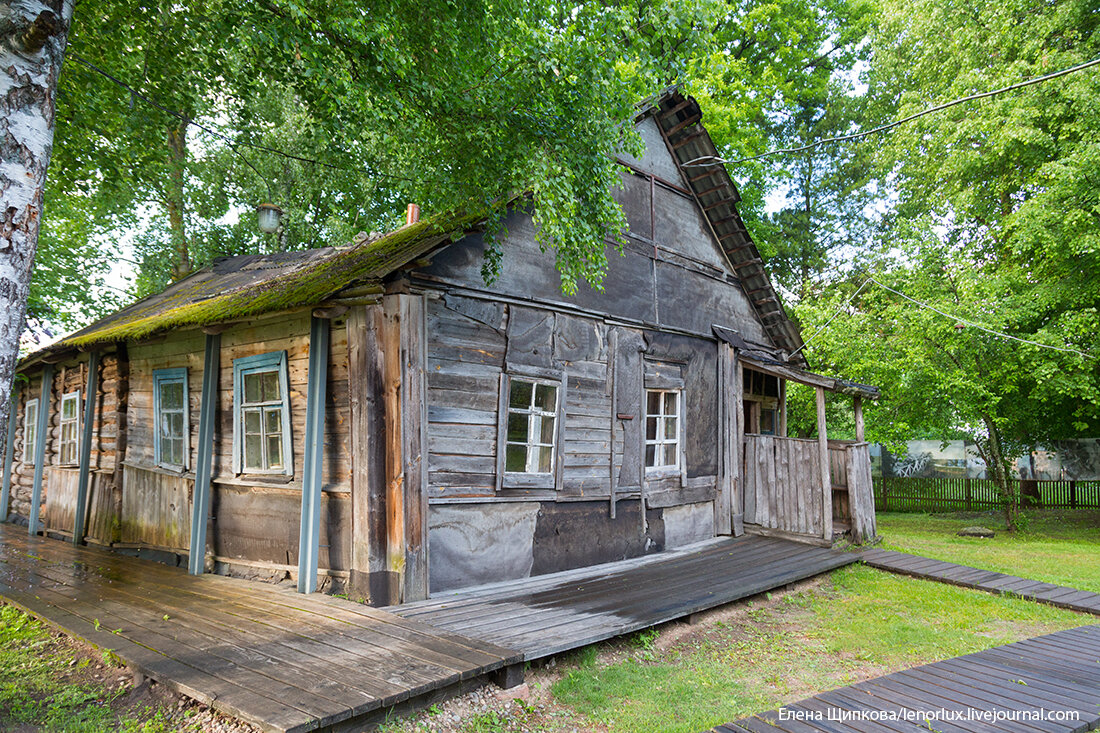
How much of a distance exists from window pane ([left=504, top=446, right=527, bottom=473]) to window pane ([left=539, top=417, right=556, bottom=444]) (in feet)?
1.10

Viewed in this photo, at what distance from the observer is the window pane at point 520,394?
7.85 m

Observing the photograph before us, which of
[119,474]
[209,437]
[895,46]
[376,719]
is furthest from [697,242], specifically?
[895,46]

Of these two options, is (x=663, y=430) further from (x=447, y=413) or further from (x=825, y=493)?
(x=447, y=413)

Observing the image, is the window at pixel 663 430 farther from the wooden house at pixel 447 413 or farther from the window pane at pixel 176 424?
the window pane at pixel 176 424

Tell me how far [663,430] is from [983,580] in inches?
183

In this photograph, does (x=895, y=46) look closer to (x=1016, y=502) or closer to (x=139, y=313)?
(x=1016, y=502)

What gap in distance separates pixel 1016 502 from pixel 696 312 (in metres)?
11.1

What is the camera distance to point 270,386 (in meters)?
7.76

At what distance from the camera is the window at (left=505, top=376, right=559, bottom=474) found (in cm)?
784

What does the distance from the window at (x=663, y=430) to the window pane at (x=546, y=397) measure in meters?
2.10

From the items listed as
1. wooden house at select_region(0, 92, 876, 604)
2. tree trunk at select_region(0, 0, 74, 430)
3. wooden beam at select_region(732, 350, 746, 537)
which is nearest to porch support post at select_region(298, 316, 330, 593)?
wooden house at select_region(0, 92, 876, 604)

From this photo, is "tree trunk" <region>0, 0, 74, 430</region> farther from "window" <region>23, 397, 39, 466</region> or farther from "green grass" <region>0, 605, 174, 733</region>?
"window" <region>23, 397, 39, 466</region>

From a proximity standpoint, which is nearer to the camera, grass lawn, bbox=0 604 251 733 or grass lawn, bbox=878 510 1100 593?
grass lawn, bbox=0 604 251 733

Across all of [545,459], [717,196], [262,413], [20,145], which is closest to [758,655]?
[545,459]
